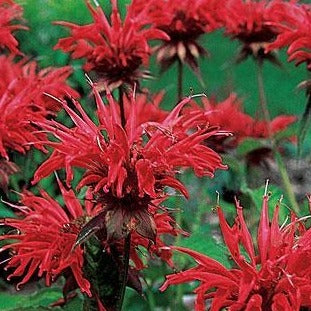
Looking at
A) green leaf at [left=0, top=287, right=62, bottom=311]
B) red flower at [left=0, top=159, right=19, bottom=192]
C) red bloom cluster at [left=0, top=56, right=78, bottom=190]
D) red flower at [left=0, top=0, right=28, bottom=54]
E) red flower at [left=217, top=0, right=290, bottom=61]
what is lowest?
green leaf at [left=0, top=287, right=62, bottom=311]

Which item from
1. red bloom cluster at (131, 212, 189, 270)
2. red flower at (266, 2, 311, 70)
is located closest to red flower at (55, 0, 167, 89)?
red flower at (266, 2, 311, 70)

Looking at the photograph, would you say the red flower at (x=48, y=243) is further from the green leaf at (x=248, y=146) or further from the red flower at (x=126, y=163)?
the green leaf at (x=248, y=146)

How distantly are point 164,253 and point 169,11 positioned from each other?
0.73 m

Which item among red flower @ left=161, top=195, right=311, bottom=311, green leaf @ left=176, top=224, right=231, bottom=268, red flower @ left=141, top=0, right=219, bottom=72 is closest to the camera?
red flower @ left=161, top=195, right=311, bottom=311

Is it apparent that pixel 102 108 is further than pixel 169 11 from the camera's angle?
No

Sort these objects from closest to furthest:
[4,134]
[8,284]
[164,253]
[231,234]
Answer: [231,234], [164,253], [4,134], [8,284]

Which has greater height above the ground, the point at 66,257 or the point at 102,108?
the point at 102,108

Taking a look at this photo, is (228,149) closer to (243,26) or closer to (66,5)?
(243,26)

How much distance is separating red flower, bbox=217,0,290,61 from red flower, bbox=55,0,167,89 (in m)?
0.35

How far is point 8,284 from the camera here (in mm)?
2711

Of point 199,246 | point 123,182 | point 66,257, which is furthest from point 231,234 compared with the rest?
point 199,246

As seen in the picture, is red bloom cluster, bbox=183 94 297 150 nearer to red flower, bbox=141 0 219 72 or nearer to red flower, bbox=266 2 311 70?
red flower, bbox=141 0 219 72

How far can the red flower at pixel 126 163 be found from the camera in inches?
55.9

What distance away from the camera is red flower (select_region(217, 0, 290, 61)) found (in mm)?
2361
